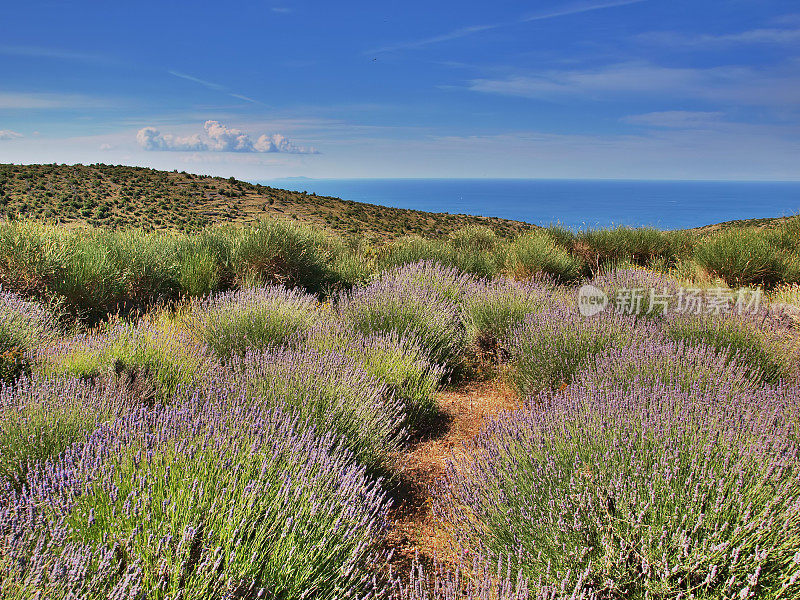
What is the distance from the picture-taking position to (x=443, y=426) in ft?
13.7

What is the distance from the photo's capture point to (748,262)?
8398 mm

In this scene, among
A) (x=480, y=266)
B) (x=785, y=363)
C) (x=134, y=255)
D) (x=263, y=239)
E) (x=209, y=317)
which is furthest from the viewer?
(x=480, y=266)

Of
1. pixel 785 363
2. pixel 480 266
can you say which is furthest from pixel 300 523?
pixel 480 266

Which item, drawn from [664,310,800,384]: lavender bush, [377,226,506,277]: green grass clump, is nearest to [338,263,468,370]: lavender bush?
[664,310,800,384]: lavender bush

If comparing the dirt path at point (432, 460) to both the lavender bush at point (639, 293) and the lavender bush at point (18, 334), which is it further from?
the lavender bush at point (18, 334)

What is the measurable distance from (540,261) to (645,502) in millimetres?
7869

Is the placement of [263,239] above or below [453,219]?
below

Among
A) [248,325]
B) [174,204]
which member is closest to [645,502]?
[248,325]

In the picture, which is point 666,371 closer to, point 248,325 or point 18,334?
point 248,325

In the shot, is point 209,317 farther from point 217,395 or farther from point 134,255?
point 134,255

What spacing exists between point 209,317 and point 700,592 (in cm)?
457

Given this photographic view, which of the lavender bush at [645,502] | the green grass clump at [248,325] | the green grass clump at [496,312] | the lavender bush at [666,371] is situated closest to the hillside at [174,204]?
the green grass clump at [496,312]

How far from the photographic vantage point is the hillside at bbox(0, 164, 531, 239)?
1040 inches

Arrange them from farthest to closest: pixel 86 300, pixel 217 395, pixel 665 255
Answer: pixel 665 255, pixel 86 300, pixel 217 395
